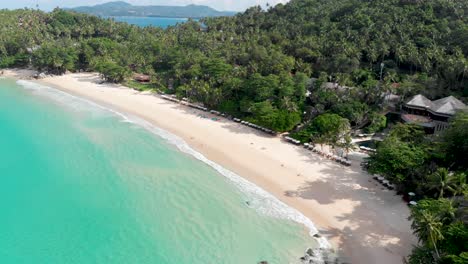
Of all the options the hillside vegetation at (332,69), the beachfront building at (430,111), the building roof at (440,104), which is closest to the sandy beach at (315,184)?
the hillside vegetation at (332,69)

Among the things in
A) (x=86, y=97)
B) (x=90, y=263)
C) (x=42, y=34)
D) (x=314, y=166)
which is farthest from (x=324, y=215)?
(x=42, y=34)

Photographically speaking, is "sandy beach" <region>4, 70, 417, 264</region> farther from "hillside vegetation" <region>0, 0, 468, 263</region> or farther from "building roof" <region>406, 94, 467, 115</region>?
"building roof" <region>406, 94, 467, 115</region>

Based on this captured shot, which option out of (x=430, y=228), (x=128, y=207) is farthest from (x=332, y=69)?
(x=430, y=228)

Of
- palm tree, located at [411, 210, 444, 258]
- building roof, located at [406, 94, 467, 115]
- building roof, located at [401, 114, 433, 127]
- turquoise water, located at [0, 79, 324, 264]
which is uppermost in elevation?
building roof, located at [406, 94, 467, 115]

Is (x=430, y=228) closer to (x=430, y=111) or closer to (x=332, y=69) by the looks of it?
(x=430, y=111)

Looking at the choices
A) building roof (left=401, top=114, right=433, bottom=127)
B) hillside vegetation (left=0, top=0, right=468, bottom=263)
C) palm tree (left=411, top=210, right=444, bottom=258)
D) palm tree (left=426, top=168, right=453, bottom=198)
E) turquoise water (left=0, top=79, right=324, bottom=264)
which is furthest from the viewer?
building roof (left=401, top=114, right=433, bottom=127)

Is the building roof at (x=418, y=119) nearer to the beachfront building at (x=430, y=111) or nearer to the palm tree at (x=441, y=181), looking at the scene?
the beachfront building at (x=430, y=111)

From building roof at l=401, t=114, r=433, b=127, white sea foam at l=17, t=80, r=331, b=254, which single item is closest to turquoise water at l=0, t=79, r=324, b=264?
white sea foam at l=17, t=80, r=331, b=254
